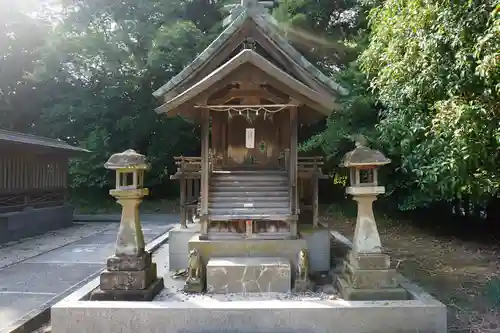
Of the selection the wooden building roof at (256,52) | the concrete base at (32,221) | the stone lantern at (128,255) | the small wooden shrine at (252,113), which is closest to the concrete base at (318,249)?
the small wooden shrine at (252,113)

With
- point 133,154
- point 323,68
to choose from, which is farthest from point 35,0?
point 133,154

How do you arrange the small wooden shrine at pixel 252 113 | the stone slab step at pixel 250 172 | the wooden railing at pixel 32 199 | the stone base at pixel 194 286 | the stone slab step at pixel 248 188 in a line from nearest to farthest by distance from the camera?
the stone base at pixel 194 286, the small wooden shrine at pixel 252 113, the stone slab step at pixel 248 188, the stone slab step at pixel 250 172, the wooden railing at pixel 32 199

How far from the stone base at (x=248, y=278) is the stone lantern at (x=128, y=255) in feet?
3.10

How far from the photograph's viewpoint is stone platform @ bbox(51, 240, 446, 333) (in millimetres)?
5047

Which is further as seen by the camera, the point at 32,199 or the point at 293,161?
the point at 32,199

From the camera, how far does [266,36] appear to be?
7383 mm

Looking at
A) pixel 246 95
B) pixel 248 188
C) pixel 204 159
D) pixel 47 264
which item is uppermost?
pixel 246 95

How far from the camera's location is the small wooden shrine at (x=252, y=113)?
6625 mm

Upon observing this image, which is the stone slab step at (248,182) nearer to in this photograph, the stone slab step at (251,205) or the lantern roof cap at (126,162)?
the stone slab step at (251,205)

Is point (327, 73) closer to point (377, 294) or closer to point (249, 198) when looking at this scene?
point (249, 198)

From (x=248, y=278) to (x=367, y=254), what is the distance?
6.21 ft

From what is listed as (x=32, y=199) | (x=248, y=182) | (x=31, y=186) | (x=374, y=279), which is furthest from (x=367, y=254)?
(x=32, y=199)

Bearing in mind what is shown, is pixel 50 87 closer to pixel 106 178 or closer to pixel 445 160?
pixel 106 178

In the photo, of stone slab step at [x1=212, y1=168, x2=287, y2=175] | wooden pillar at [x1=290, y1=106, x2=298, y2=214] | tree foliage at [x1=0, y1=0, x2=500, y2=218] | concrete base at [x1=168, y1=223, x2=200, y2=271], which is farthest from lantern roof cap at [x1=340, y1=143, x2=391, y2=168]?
concrete base at [x1=168, y1=223, x2=200, y2=271]
